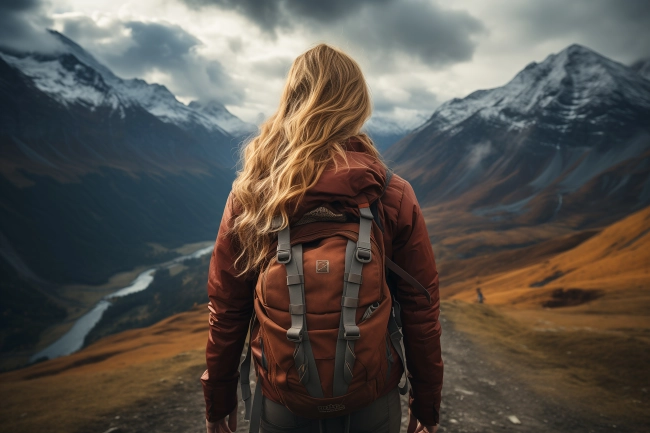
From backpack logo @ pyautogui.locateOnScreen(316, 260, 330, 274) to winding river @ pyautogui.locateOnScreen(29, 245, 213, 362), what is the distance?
10931cm

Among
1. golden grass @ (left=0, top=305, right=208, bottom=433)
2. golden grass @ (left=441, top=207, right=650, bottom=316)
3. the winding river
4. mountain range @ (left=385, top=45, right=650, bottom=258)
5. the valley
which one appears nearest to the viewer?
golden grass @ (left=0, top=305, right=208, bottom=433)

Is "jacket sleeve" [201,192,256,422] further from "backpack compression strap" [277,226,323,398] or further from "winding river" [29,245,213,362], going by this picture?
"winding river" [29,245,213,362]

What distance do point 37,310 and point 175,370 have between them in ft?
447

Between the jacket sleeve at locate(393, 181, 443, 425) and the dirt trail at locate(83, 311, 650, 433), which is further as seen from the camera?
the dirt trail at locate(83, 311, 650, 433)

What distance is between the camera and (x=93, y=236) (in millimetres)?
186375

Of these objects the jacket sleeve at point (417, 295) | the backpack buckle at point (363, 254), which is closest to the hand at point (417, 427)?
the jacket sleeve at point (417, 295)

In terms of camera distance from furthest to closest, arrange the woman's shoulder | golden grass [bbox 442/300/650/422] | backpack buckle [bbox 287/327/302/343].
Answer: golden grass [bbox 442/300/650/422] → the woman's shoulder → backpack buckle [bbox 287/327/302/343]

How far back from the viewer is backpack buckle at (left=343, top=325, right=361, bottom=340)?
1.97 m

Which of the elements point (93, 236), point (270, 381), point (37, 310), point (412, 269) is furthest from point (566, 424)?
point (93, 236)

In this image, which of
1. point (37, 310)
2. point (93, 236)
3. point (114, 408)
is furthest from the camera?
point (93, 236)

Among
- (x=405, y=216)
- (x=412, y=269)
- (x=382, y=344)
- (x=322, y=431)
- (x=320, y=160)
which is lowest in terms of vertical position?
(x=322, y=431)

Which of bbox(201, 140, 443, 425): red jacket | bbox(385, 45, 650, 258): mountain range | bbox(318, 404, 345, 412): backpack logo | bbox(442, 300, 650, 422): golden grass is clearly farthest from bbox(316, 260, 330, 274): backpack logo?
bbox(385, 45, 650, 258): mountain range

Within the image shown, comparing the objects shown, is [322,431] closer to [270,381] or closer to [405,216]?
[270,381]

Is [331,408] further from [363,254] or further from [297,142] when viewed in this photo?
[297,142]
